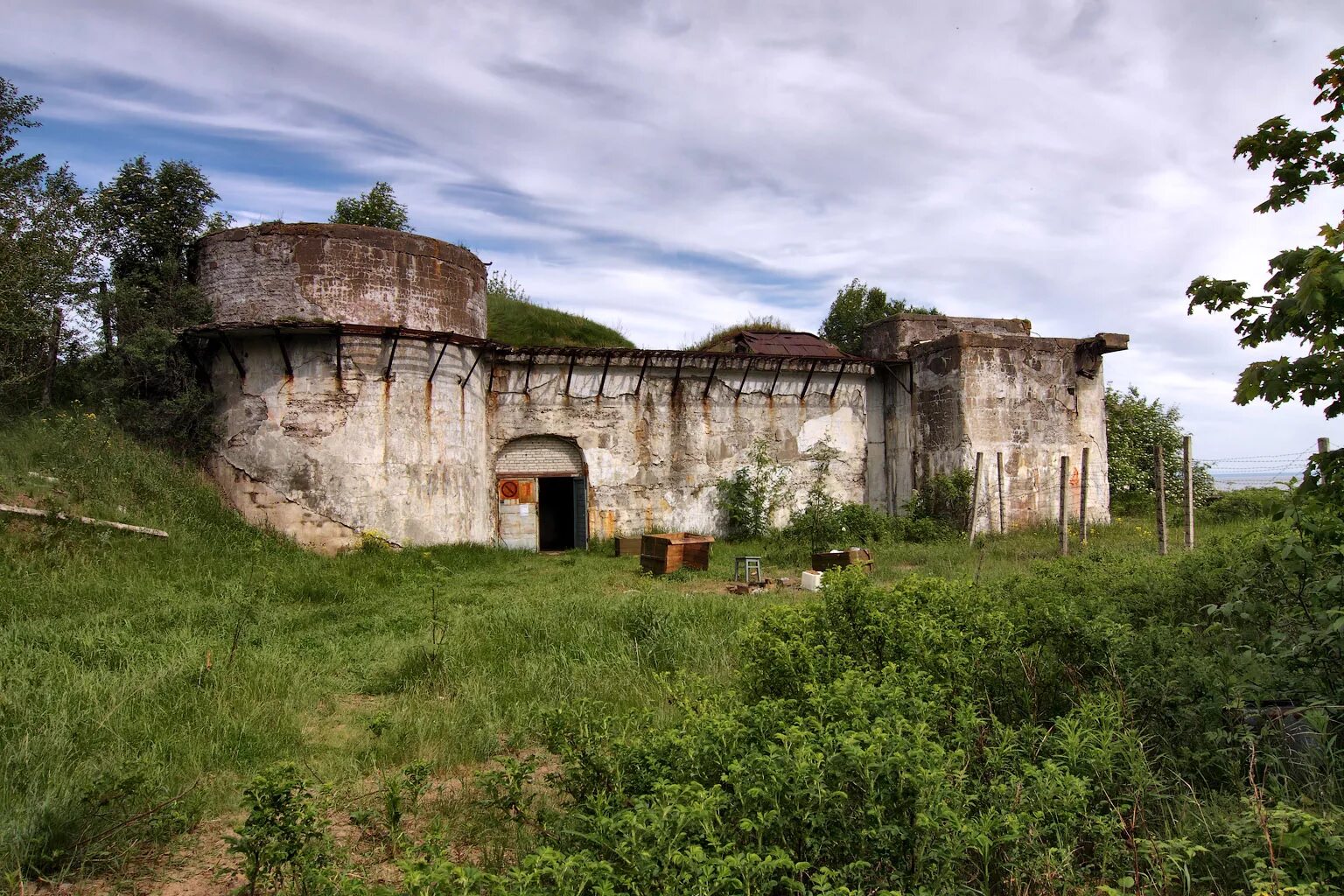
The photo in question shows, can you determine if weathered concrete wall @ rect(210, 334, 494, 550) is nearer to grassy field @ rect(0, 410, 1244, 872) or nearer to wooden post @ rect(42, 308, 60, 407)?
grassy field @ rect(0, 410, 1244, 872)

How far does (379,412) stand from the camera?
11477 millimetres

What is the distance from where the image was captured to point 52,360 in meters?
12.1

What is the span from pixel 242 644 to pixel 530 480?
761cm

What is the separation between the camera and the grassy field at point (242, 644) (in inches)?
165

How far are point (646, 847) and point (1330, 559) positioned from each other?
369 cm

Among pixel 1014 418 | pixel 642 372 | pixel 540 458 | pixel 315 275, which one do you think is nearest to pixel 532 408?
pixel 540 458

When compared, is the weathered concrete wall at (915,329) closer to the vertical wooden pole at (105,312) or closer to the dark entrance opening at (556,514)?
the dark entrance opening at (556,514)

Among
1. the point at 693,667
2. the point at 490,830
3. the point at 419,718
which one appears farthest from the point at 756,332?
the point at 490,830

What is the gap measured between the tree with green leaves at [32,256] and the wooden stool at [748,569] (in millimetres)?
10339

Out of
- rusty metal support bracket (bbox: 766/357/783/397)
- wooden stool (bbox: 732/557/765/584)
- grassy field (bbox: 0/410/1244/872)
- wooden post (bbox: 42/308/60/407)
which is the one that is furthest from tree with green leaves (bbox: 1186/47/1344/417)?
wooden post (bbox: 42/308/60/407)

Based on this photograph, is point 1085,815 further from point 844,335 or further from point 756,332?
point 844,335

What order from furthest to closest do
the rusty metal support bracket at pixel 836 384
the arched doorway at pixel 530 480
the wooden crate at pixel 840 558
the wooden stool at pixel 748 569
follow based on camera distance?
the rusty metal support bracket at pixel 836 384 → the arched doorway at pixel 530 480 → the wooden crate at pixel 840 558 → the wooden stool at pixel 748 569

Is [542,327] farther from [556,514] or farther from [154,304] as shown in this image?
[154,304]

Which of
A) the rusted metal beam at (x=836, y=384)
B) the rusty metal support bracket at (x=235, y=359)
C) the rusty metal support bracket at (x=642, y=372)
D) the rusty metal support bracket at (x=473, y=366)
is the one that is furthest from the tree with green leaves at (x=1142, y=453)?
the rusty metal support bracket at (x=235, y=359)
